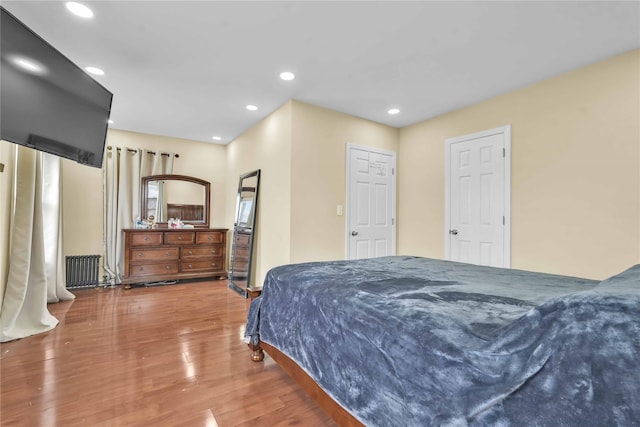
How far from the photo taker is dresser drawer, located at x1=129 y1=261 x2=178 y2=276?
14.7ft

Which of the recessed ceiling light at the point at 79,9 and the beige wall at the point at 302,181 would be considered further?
the beige wall at the point at 302,181

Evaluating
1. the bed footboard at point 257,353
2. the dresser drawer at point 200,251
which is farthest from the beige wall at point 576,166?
the dresser drawer at point 200,251

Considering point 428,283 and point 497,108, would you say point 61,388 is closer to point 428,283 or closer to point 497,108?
point 428,283

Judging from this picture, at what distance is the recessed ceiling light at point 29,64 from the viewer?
5.78ft

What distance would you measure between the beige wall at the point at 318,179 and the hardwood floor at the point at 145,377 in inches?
48.6

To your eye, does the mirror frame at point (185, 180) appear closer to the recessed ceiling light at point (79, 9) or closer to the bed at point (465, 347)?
the recessed ceiling light at point (79, 9)

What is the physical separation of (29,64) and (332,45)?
2080 mm

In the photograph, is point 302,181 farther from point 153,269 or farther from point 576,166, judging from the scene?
point 153,269

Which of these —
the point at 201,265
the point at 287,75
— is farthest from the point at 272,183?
the point at 201,265

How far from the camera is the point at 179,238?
190 inches

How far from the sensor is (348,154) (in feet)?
12.9

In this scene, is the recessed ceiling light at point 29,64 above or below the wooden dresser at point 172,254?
above

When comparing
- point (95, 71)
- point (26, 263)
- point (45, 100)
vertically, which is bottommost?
point (26, 263)

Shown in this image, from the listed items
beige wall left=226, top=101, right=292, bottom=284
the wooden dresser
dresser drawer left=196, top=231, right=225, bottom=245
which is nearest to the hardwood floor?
beige wall left=226, top=101, right=292, bottom=284
